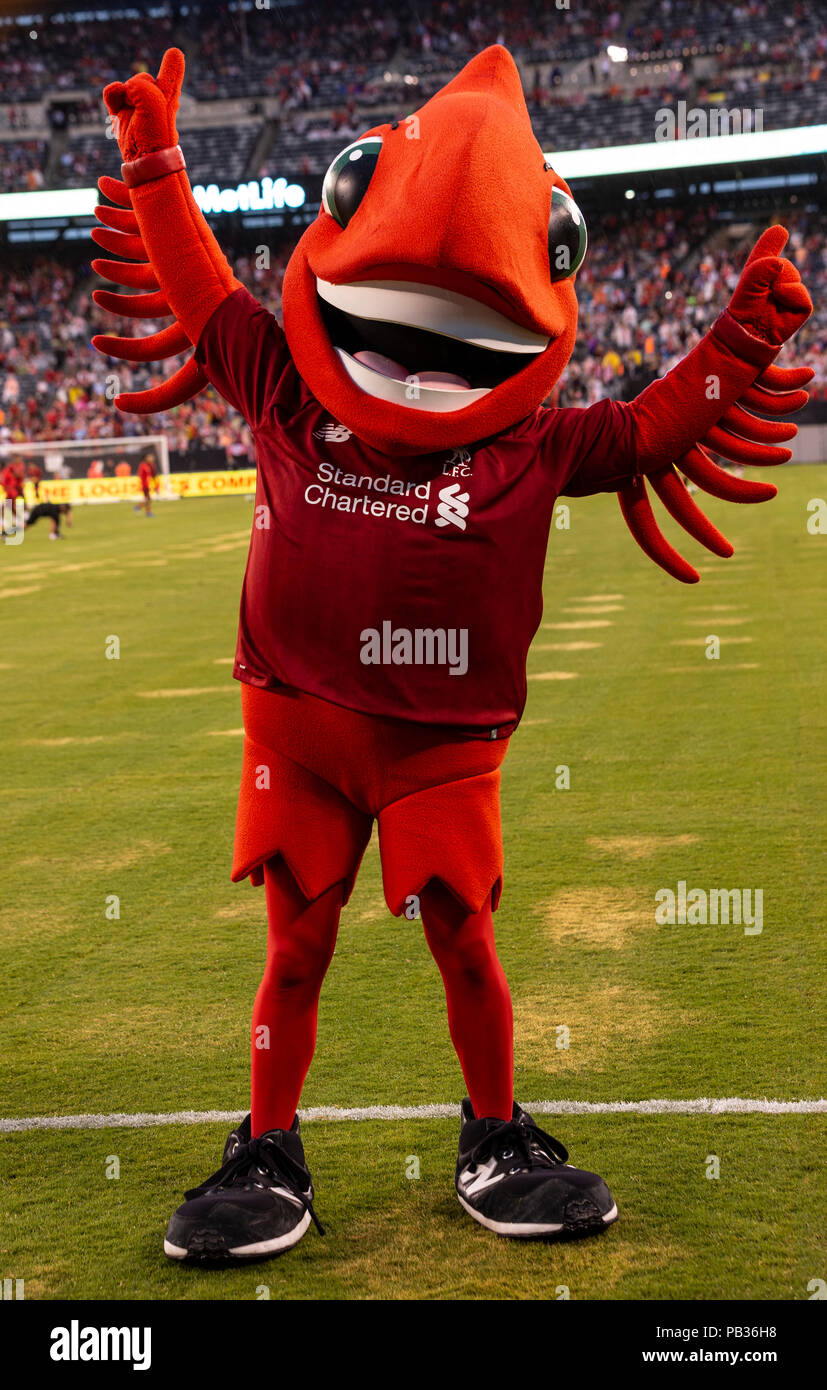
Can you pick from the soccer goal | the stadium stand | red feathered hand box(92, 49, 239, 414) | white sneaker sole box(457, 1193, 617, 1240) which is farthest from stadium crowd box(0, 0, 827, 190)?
white sneaker sole box(457, 1193, 617, 1240)

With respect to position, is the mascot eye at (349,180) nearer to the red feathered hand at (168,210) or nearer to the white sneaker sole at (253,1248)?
the red feathered hand at (168,210)

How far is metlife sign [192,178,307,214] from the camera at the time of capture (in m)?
39.3

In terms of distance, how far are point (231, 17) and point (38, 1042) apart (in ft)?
153

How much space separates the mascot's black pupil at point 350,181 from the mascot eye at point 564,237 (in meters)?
0.42

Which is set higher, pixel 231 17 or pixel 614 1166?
pixel 231 17

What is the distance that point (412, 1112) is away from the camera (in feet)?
12.4

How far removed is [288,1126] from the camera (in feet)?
10.9

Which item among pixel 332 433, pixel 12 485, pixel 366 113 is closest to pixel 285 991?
pixel 332 433

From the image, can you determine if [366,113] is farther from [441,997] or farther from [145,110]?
[145,110]

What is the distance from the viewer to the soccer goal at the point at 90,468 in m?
32.1

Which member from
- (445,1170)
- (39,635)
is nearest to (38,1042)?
(445,1170)

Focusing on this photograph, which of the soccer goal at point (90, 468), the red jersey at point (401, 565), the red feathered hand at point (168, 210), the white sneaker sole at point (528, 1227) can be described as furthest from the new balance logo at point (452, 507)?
the soccer goal at point (90, 468)
